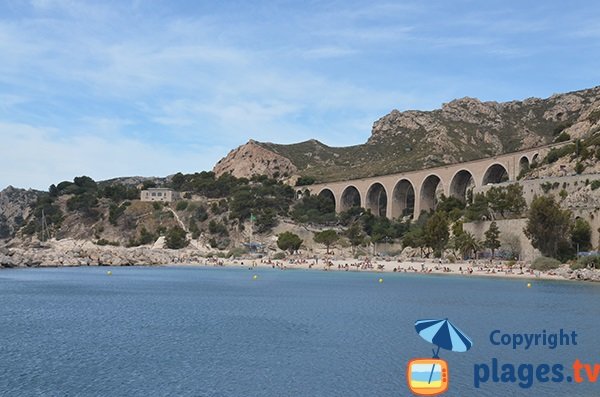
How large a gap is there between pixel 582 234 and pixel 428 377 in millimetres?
58439

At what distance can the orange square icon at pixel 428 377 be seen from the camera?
13.0m

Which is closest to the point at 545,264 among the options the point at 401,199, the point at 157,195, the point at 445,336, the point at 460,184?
the point at 460,184

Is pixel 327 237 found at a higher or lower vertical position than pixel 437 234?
lower

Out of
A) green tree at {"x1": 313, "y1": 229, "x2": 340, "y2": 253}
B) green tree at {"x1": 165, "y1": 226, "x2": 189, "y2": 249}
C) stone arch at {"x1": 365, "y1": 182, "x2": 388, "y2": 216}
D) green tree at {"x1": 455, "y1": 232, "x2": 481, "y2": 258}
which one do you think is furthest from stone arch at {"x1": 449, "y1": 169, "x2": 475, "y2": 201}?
green tree at {"x1": 165, "y1": 226, "x2": 189, "y2": 249}

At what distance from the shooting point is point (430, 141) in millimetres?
135125

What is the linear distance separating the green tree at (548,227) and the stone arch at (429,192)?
3815 cm

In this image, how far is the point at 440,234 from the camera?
78.8m

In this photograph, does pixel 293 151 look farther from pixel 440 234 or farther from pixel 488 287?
pixel 488 287

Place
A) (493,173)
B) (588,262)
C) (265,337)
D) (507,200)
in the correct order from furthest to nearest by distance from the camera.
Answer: (493,173) < (507,200) < (588,262) < (265,337)

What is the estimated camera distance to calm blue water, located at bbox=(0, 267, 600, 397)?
19812 mm

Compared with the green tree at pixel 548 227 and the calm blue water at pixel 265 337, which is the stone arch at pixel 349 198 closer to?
the green tree at pixel 548 227

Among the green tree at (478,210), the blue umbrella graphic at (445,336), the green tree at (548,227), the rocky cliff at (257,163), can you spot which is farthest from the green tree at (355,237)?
the blue umbrella graphic at (445,336)

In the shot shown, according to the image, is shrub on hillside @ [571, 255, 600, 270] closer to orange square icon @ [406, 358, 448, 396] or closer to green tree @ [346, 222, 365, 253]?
green tree @ [346, 222, 365, 253]

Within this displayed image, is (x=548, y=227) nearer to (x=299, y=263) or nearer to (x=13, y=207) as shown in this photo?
(x=299, y=263)
